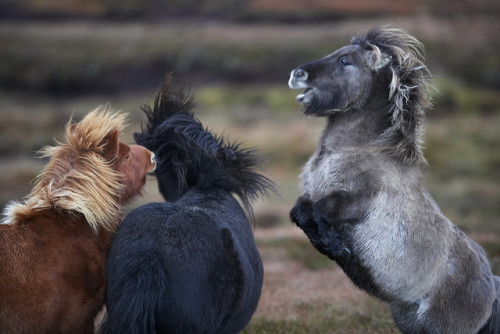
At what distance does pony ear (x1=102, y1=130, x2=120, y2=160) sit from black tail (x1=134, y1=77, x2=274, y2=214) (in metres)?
0.73

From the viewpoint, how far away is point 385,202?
5.21m

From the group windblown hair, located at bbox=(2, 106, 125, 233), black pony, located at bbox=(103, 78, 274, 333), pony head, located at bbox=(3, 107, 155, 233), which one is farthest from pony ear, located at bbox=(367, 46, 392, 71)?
windblown hair, located at bbox=(2, 106, 125, 233)

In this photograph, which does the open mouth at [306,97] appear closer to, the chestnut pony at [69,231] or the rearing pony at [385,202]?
the rearing pony at [385,202]

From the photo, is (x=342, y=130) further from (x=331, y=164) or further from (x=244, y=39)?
(x=244, y=39)

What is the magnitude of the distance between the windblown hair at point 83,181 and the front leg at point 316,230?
5.25 ft

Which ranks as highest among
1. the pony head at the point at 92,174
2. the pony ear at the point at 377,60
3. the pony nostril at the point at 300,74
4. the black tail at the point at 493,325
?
the pony ear at the point at 377,60

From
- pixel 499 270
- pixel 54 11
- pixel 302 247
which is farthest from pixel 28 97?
pixel 499 270

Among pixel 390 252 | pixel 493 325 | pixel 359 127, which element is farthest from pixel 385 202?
pixel 493 325

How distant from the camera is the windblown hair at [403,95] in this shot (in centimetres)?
545

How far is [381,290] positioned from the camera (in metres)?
5.30

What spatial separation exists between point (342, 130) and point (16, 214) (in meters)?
2.95

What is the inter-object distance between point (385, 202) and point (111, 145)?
8.09 feet

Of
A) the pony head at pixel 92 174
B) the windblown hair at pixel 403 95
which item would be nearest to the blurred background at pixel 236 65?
the windblown hair at pixel 403 95

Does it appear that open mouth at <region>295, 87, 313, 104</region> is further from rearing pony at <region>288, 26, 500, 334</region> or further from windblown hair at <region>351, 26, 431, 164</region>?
windblown hair at <region>351, 26, 431, 164</region>
